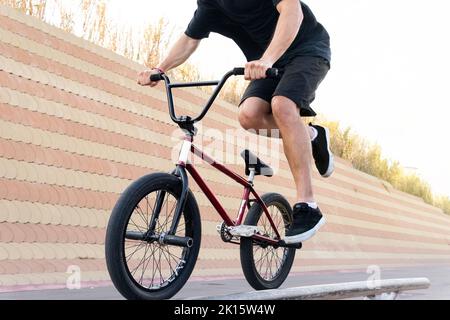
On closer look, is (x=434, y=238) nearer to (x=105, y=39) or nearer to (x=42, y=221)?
(x=105, y=39)

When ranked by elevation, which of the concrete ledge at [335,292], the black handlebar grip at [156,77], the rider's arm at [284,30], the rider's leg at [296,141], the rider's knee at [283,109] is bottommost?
the concrete ledge at [335,292]

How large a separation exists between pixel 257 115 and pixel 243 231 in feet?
2.07

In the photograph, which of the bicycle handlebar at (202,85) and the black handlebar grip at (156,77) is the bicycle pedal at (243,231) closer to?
the bicycle handlebar at (202,85)

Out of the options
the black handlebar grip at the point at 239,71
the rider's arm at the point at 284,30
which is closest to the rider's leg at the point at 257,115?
the rider's arm at the point at 284,30

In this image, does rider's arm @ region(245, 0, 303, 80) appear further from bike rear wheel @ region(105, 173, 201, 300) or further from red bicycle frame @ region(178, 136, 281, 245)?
bike rear wheel @ region(105, 173, 201, 300)

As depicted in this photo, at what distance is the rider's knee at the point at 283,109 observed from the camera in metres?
3.47

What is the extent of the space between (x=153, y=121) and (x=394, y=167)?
10.1 m

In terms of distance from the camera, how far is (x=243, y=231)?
3686 mm

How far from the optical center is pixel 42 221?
4852 mm

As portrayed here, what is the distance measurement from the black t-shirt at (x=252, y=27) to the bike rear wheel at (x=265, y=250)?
92 centimetres

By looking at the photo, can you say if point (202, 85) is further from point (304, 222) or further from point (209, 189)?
point (304, 222)

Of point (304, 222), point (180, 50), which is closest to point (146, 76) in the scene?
point (180, 50)

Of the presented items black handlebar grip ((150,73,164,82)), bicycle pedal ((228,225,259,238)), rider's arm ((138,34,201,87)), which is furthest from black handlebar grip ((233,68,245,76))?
bicycle pedal ((228,225,259,238))
